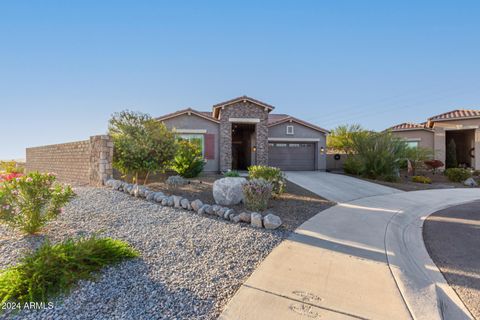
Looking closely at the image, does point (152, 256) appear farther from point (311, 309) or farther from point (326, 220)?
point (326, 220)

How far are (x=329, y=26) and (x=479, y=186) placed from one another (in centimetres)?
1285

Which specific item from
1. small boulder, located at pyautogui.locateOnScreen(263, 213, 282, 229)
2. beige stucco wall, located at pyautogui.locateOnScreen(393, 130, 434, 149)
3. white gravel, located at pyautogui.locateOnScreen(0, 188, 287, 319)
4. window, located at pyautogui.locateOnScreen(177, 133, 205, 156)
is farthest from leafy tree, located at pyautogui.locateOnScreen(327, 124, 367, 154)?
white gravel, located at pyautogui.locateOnScreen(0, 188, 287, 319)

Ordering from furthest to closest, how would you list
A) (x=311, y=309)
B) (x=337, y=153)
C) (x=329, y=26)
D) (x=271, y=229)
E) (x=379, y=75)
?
(x=337, y=153), (x=379, y=75), (x=329, y=26), (x=271, y=229), (x=311, y=309)

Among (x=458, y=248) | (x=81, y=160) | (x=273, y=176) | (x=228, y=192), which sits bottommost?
(x=458, y=248)

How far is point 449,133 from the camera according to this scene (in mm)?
21672

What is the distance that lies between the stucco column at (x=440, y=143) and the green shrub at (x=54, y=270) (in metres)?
24.1

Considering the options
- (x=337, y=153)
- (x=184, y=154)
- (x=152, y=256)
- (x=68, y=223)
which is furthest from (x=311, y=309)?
(x=337, y=153)

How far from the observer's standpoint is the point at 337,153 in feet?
67.2

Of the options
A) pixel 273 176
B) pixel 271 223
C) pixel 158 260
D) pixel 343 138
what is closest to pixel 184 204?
pixel 271 223

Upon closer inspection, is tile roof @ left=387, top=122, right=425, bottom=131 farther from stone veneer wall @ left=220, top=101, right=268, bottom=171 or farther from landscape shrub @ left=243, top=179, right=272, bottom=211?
landscape shrub @ left=243, top=179, right=272, bottom=211

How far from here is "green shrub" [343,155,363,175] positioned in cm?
1565

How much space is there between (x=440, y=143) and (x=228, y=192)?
20901 mm

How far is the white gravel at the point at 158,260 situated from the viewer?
8.44ft

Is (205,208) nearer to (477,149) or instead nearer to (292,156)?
(292,156)
